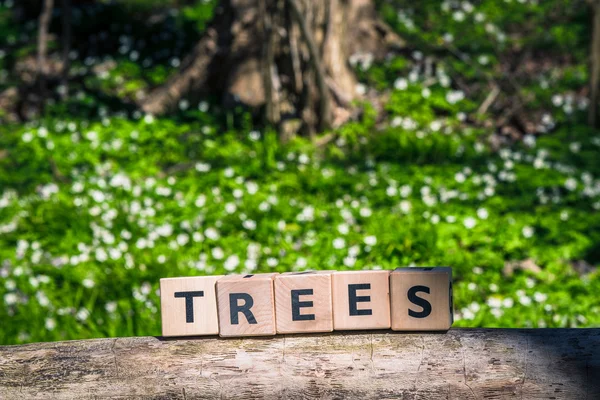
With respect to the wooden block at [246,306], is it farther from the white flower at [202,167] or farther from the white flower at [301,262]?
the white flower at [202,167]

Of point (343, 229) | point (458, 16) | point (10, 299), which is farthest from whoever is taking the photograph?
point (458, 16)

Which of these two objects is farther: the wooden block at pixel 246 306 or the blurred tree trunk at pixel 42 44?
the blurred tree trunk at pixel 42 44

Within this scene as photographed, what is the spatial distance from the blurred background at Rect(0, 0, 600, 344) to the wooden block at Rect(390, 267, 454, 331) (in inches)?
59.4

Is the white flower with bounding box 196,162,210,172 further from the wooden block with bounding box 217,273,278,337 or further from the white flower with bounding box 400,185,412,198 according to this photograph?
the wooden block with bounding box 217,273,278,337

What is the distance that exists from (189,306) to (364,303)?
537mm

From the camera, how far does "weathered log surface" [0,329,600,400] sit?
213cm

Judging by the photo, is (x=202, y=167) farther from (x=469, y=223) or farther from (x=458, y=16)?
(x=458, y=16)

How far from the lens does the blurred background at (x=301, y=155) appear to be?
13.6ft

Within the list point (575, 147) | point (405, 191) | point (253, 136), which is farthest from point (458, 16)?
point (405, 191)

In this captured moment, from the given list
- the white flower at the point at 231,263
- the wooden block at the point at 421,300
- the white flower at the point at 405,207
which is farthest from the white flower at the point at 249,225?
the wooden block at the point at 421,300

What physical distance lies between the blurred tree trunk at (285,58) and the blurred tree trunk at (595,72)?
74.2 inches

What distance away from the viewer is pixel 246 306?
2.28 m

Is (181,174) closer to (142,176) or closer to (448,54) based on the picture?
(142,176)

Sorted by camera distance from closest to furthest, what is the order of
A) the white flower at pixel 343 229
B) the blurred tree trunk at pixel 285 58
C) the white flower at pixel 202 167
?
the white flower at pixel 343 229 < the white flower at pixel 202 167 < the blurred tree trunk at pixel 285 58
